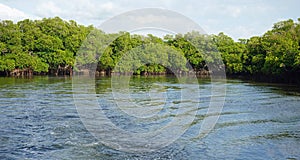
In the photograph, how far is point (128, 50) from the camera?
7425 centimetres

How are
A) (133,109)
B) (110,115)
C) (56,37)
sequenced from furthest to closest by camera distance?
(56,37) < (133,109) < (110,115)

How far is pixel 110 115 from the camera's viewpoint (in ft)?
49.7

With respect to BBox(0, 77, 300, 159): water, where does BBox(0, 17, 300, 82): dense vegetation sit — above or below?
above

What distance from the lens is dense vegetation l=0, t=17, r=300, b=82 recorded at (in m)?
45.1

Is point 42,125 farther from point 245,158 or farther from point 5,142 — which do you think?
point 245,158

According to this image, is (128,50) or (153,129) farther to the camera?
(128,50)

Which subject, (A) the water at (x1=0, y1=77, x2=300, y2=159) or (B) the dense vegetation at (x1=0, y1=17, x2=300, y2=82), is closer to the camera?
(A) the water at (x1=0, y1=77, x2=300, y2=159)

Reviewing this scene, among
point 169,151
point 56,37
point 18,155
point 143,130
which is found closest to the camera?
point 18,155

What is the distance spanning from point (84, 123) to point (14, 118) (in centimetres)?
313

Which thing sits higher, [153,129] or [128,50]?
[128,50]

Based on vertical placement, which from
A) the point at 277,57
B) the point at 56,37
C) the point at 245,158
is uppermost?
the point at 56,37

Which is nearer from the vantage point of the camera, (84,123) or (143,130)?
(143,130)

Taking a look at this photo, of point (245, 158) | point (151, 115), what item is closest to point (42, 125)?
point (151, 115)

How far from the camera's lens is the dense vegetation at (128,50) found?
45094 millimetres
